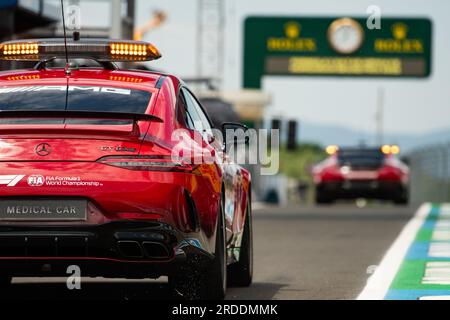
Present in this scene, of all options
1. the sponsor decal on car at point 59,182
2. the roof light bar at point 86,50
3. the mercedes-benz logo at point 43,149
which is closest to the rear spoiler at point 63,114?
the mercedes-benz logo at point 43,149

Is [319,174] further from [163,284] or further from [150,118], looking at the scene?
[150,118]

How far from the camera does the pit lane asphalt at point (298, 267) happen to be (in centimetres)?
1041

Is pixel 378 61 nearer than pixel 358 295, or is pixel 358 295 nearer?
pixel 358 295

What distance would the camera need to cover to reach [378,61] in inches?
1918

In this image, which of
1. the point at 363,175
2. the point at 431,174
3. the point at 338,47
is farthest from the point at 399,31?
the point at 363,175

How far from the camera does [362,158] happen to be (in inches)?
1228

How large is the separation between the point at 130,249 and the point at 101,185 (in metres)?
0.40

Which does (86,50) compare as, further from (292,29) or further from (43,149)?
(292,29)

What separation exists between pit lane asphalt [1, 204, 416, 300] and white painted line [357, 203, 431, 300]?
0.33 feet

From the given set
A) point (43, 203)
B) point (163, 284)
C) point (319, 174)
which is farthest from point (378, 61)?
point (43, 203)

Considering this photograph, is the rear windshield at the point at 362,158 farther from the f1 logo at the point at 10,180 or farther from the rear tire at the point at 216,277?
the f1 logo at the point at 10,180

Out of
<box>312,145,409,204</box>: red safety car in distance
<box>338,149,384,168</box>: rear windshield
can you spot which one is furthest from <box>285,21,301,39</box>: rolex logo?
<box>338,149,384,168</box>: rear windshield
